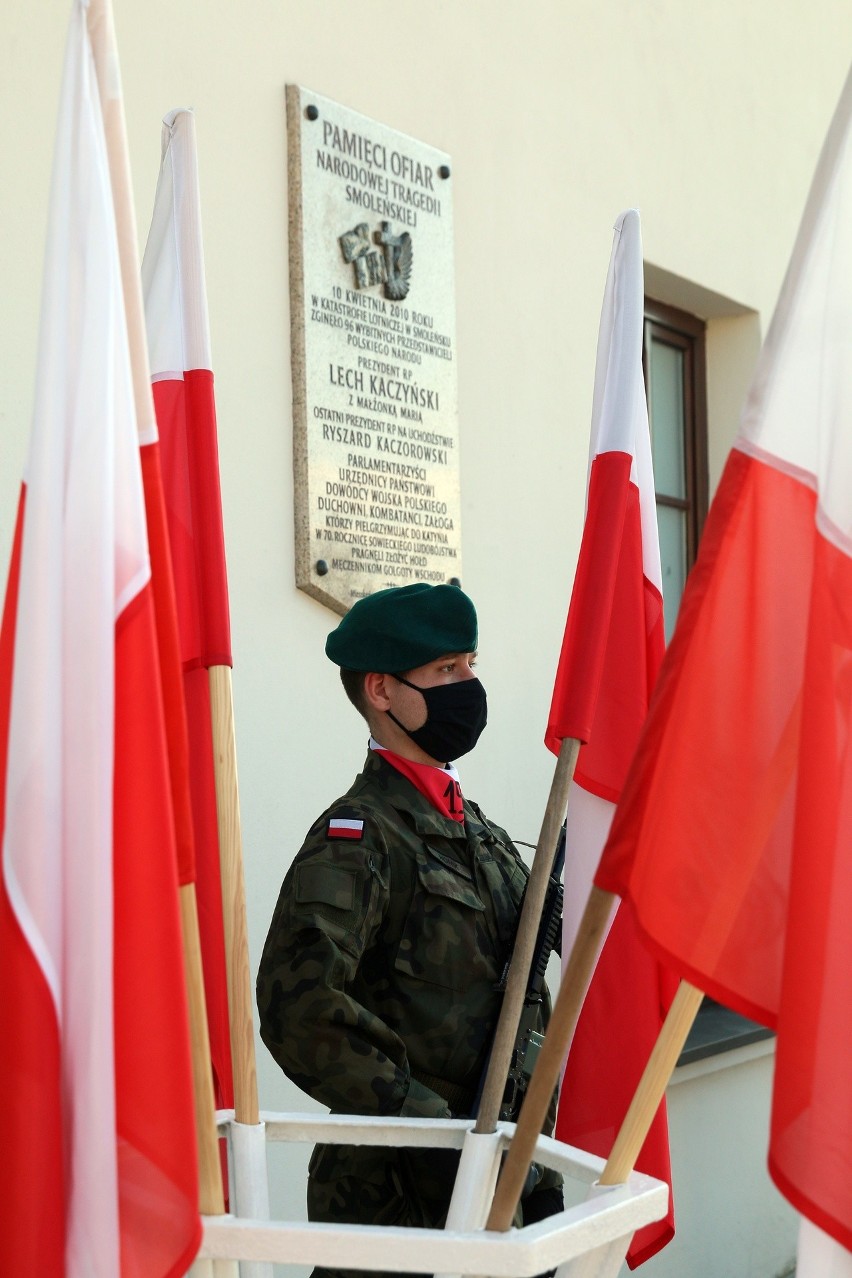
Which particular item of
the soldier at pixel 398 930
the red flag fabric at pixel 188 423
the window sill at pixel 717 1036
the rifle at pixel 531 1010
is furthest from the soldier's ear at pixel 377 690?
the window sill at pixel 717 1036

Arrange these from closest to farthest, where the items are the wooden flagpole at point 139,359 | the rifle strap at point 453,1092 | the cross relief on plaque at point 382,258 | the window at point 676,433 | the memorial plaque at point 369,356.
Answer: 1. the wooden flagpole at point 139,359
2. the rifle strap at point 453,1092
3. the memorial plaque at point 369,356
4. the cross relief on plaque at point 382,258
5. the window at point 676,433

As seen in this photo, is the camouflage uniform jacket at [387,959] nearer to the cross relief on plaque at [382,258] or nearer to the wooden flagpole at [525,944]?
the wooden flagpole at [525,944]

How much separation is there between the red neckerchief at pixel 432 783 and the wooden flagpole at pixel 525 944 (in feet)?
2.02

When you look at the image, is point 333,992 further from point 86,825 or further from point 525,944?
point 86,825

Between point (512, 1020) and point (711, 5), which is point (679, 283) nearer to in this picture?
point (711, 5)

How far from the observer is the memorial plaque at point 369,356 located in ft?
10.1

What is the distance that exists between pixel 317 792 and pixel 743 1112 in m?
1.93

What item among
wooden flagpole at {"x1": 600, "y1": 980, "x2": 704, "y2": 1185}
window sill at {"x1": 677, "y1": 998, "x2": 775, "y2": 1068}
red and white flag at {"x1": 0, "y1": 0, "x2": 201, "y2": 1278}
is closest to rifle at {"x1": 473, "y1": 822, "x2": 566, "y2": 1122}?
wooden flagpole at {"x1": 600, "y1": 980, "x2": 704, "y2": 1185}

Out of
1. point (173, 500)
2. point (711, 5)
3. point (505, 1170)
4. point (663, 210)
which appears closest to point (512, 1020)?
point (505, 1170)

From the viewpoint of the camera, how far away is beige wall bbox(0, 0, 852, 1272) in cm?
285

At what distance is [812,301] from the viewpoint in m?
1.33

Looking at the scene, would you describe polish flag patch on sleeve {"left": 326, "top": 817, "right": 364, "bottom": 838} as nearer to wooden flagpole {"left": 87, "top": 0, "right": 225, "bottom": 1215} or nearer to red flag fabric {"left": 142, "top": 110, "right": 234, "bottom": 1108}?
red flag fabric {"left": 142, "top": 110, "right": 234, "bottom": 1108}

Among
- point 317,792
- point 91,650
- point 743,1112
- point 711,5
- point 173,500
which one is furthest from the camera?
point 711,5

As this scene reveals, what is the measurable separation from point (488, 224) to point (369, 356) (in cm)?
65
